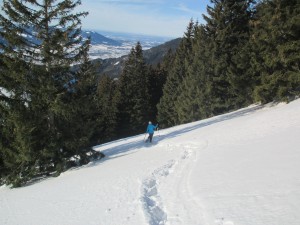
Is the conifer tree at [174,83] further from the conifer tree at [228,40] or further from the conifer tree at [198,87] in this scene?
the conifer tree at [228,40]

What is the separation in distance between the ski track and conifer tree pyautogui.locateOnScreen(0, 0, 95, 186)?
6.94m

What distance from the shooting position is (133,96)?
50812mm

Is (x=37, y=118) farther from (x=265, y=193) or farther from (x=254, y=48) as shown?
(x=254, y=48)

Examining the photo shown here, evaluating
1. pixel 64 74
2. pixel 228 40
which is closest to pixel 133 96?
pixel 228 40

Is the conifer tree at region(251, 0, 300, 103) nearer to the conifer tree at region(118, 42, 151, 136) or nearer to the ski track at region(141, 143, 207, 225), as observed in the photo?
the ski track at region(141, 143, 207, 225)

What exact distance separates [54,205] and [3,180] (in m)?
9.60

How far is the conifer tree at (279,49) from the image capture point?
71.5 feet

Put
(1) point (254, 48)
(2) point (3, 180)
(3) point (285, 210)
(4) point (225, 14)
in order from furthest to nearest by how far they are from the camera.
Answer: (4) point (225, 14) → (1) point (254, 48) → (2) point (3, 180) → (3) point (285, 210)

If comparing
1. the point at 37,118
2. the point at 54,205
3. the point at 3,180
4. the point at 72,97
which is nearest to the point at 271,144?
the point at 54,205

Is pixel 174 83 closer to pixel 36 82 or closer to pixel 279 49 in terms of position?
pixel 279 49

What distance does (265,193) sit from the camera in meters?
8.73

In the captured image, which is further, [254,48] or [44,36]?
[254,48]

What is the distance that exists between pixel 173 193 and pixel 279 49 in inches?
618

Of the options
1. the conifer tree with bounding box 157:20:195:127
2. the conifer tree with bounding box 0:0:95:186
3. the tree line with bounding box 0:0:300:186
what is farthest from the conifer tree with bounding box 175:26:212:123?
the conifer tree with bounding box 0:0:95:186
